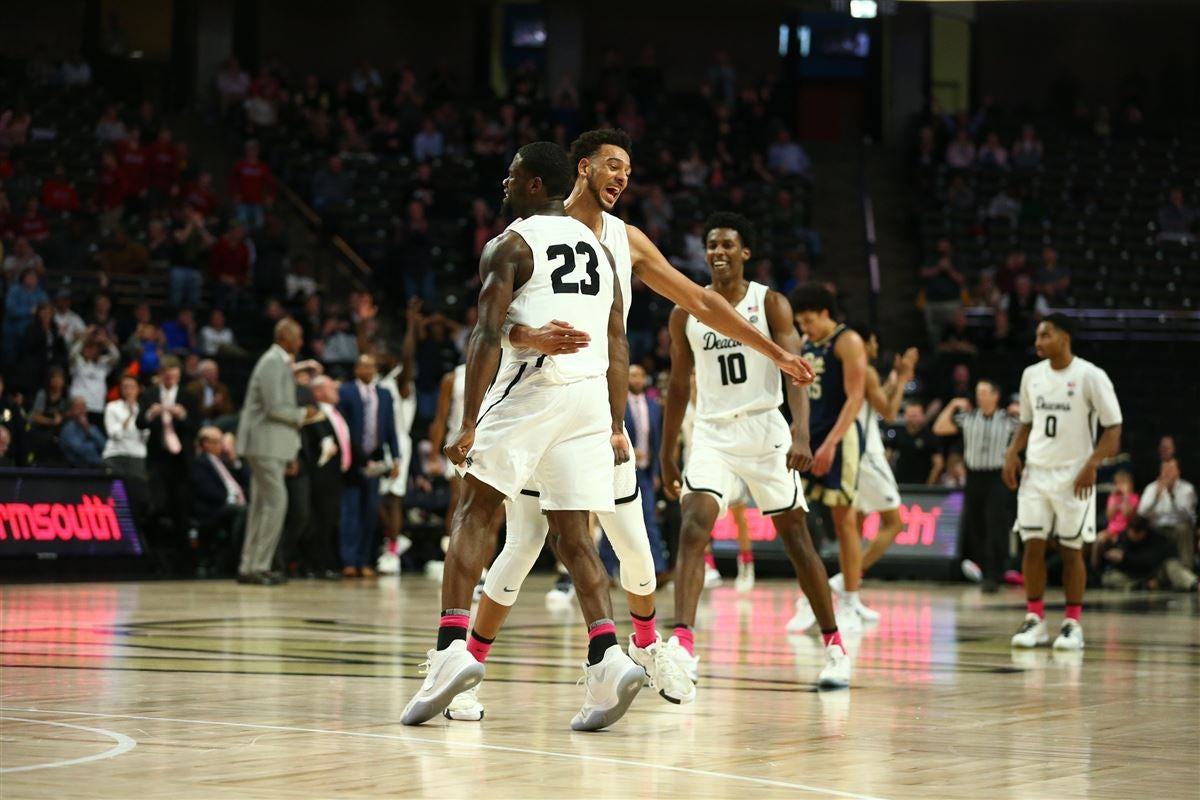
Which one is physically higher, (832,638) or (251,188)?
(251,188)

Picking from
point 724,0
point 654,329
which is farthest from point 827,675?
point 724,0

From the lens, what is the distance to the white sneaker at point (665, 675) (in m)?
7.18

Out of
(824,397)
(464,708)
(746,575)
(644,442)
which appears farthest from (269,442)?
(464,708)

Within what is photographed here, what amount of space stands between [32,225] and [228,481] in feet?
19.9

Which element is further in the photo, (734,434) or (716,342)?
(716,342)

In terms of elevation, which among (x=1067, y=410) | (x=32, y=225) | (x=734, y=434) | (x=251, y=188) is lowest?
(x=734, y=434)

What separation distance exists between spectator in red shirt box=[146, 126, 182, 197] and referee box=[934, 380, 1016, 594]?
36.8ft

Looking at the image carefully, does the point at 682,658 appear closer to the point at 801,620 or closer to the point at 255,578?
the point at 801,620

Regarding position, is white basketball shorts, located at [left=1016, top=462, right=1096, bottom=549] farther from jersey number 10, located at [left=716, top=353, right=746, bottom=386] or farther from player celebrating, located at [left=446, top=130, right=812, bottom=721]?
player celebrating, located at [left=446, top=130, right=812, bottom=721]

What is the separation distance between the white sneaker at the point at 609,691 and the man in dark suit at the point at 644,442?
863 centimetres

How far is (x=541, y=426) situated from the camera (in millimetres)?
6574

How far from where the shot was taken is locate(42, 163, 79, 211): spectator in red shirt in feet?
73.7

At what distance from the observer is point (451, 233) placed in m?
26.0

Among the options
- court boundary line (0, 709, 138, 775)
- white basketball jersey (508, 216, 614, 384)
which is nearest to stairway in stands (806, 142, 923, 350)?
white basketball jersey (508, 216, 614, 384)
